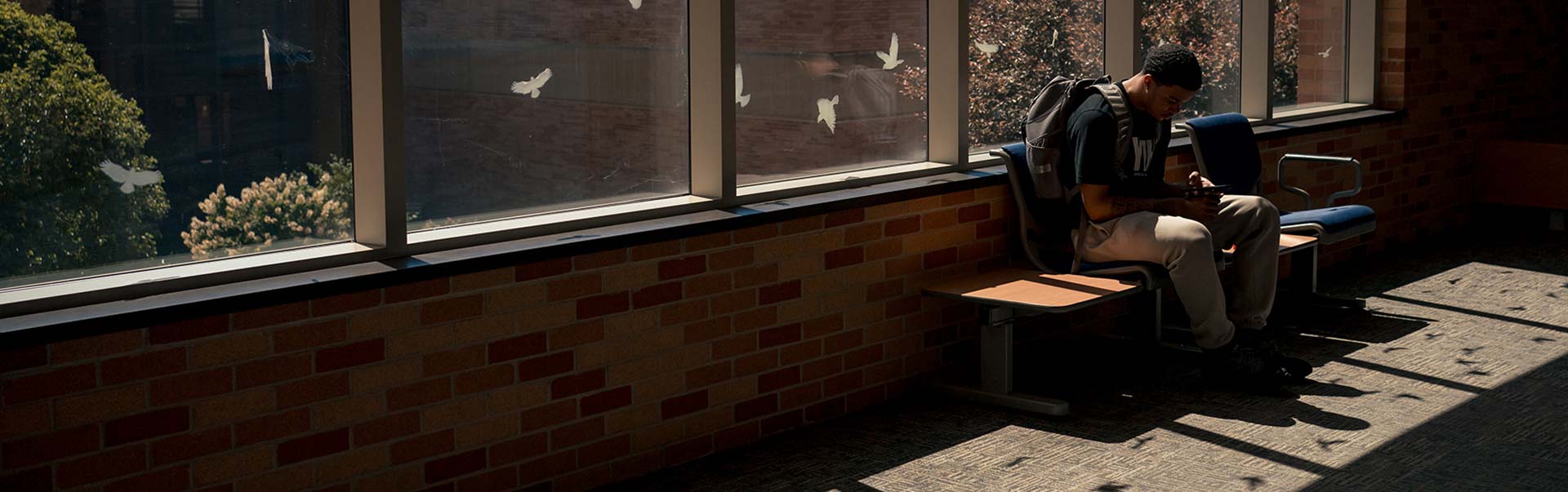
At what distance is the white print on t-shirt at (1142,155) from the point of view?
5750 mm

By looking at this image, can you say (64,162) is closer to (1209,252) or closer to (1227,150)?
(1209,252)

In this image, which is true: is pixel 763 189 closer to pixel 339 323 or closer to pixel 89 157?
pixel 339 323

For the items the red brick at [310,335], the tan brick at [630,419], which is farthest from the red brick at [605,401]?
the red brick at [310,335]

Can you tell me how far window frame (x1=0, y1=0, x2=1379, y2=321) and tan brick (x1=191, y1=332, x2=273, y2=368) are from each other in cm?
18

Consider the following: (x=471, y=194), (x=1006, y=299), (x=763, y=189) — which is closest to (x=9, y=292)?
(x=471, y=194)

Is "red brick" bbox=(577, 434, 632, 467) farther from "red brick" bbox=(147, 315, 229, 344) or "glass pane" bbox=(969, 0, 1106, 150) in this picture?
"glass pane" bbox=(969, 0, 1106, 150)

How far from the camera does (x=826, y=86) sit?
18.0 ft

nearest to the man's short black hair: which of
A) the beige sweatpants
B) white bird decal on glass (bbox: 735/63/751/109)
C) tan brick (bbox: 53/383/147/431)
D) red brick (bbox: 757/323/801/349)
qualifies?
the beige sweatpants

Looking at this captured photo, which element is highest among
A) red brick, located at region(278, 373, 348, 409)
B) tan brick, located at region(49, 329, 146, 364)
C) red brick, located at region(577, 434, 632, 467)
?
tan brick, located at region(49, 329, 146, 364)

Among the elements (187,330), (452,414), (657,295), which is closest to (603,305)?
(657,295)

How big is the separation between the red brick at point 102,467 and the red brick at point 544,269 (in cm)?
110

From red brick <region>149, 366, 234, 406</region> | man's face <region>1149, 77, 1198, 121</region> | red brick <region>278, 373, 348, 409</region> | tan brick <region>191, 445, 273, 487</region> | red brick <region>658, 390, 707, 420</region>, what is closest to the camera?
red brick <region>149, 366, 234, 406</region>

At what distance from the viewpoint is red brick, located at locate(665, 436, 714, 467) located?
4.86m

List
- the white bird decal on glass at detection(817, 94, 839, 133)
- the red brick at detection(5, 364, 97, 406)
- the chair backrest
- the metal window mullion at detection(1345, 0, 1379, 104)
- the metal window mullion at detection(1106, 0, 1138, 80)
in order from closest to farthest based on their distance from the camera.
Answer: the red brick at detection(5, 364, 97, 406) → the white bird decal on glass at detection(817, 94, 839, 133) → the metal window mullion at detection(1106, 0, 1138, 80) → the chair backrest → the metal window mullion at detection(1345, 0, 1379, 104)
